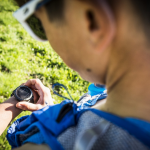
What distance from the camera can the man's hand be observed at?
1.50m

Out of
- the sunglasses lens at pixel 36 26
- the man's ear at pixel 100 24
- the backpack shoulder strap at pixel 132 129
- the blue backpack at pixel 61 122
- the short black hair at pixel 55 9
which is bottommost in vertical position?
the backpack shoulder strap at pixel 132 129

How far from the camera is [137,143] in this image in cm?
78

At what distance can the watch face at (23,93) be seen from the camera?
1631 millimetres

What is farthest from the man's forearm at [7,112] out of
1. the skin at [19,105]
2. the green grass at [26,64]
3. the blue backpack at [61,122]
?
the green grass at [26,64]

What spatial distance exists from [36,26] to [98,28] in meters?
0.57

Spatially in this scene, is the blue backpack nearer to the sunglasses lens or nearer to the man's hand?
the man's hand

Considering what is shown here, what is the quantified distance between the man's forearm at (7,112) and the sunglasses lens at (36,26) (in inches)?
31.3

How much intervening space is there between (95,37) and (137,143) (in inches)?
21.3

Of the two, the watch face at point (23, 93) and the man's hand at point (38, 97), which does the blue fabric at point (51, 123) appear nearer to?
the man's hand at point (38, 97)

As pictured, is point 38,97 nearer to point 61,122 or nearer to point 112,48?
point 61,122

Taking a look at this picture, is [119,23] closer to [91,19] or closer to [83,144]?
[91,19]

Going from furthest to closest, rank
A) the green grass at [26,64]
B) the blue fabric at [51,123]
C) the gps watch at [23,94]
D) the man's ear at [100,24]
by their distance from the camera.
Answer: the green grass at [26,64] → the gps watch at [23,94] → the blue fabric at [51,123] → the man's ear at [100,24]

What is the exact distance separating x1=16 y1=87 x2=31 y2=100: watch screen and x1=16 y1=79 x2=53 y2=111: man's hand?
0.09m

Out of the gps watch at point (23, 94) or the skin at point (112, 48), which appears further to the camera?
the gps watch at point (23, 94)
